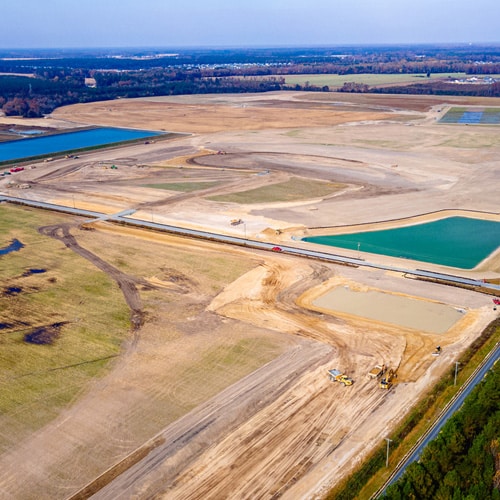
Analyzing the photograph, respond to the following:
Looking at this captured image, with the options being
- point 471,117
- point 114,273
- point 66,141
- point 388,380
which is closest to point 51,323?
point 114,273

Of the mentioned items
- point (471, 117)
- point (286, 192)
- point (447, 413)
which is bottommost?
point (286, 192)

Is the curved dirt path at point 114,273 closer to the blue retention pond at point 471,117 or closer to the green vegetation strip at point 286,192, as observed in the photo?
the green vegetation strip at point 286,192

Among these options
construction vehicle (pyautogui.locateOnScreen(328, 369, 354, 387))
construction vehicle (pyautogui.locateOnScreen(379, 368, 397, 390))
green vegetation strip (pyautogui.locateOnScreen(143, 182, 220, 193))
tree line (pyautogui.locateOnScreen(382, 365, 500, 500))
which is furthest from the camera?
green vegetation strip (pyautogui.locateOnScreen(143, 182, 220, 193))

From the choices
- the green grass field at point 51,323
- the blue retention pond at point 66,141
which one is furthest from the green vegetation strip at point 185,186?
A: the blue retention pond at point 66,141

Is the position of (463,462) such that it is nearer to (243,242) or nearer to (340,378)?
(340,378)

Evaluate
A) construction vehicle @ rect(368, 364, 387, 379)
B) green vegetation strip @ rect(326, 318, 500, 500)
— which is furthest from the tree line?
construction vehicle @ rect(368, 364, 387, 379)

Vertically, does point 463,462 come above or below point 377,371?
above

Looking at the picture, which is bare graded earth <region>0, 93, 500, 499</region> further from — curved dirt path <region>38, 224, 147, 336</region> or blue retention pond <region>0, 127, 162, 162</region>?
blue retention pond <region>0, 127, 162, 162</region>
